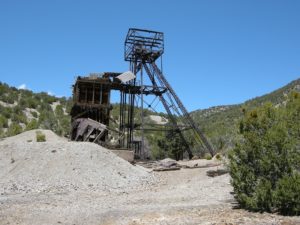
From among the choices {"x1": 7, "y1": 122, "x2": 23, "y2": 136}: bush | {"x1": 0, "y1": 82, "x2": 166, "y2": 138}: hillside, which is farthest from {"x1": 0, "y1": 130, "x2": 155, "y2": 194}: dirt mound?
{"x1": 0, "y1": 82, "x2": 166, "y2": 138}: hillside

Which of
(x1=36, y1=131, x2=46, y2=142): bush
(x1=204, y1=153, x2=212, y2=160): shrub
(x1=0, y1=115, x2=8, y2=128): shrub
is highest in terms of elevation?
(x1=0, y1=115, x2=8, y2=128): shrub

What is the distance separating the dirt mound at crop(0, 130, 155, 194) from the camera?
16750 millimetres

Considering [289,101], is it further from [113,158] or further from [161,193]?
[113,158]

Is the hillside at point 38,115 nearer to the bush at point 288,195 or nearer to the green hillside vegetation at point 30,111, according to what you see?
the green hillside vegetation at point 30,111

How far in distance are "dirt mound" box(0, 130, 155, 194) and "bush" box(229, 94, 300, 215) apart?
7033 millimetres

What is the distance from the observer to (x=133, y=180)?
19016 millimetres

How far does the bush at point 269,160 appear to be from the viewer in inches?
404

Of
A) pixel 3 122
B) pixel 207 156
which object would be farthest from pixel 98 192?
pixel 3 122

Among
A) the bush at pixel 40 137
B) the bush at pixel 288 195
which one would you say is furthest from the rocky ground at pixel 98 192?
the bush at pixel 40 137

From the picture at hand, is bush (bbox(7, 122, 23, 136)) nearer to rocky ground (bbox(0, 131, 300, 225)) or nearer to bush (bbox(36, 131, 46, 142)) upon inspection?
bush (bbox(36, 131, 46, 142))

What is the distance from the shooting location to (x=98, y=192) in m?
16.3

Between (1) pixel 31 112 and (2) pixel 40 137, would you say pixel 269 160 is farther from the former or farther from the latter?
(1) pixel 31 112

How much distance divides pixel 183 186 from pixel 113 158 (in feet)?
16.0

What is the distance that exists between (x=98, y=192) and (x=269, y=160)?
7597mm
